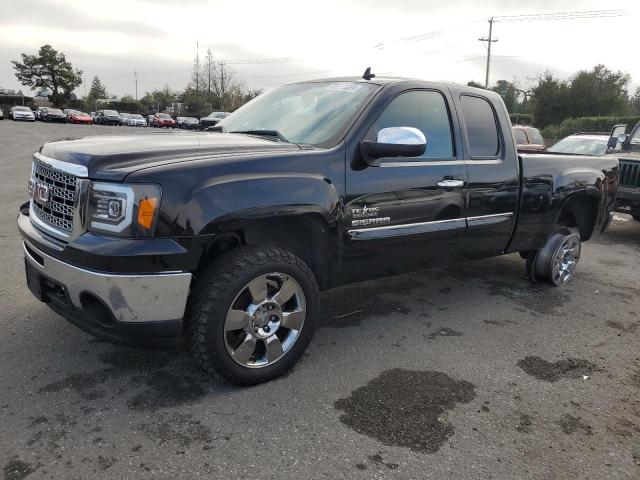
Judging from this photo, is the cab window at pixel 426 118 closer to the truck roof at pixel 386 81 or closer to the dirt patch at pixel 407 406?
the truck roof at pixel 386 81

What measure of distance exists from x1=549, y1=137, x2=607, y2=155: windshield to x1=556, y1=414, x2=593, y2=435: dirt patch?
32.1ft

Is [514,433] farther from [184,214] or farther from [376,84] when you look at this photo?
[376,84]

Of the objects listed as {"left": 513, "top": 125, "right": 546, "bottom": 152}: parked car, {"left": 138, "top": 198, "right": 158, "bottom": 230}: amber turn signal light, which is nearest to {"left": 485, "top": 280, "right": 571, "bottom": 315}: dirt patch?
{"left": 138, "top": 198, "right": 158, "bottom": 230}: amber turn signal light

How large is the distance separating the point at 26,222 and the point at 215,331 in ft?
4.95

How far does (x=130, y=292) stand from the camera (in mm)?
2686

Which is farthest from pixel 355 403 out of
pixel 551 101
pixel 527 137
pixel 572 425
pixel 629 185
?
pixel 551 101

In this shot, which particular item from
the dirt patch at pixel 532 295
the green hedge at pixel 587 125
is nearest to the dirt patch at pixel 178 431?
the dirt patch at pixel 532 295

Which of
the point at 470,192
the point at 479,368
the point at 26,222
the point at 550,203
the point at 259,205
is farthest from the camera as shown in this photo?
the point at 550,203

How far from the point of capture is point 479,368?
3604mm

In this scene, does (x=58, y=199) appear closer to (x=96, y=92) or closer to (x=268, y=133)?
(x=268, y=133)

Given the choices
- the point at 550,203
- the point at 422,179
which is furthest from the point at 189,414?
the point at 550,203

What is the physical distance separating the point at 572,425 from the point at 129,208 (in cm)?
269

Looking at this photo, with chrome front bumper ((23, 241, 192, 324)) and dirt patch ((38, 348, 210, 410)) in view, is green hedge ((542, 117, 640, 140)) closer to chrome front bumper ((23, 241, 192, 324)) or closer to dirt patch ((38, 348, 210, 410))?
dirt patch ((38, 348, 210, 410))

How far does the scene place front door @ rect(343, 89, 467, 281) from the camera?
11.7 feet
